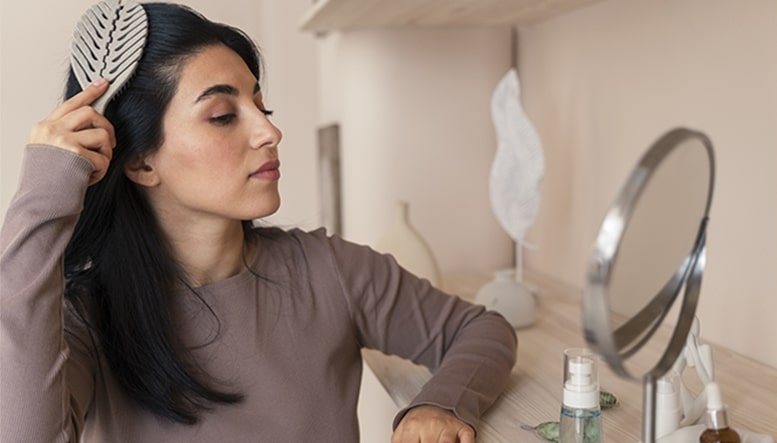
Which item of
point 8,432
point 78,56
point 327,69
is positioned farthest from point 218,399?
point 327,69

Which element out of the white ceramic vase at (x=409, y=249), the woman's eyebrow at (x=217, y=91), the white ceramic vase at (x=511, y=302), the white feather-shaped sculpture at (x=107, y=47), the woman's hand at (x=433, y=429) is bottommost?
the white ceramic vase at (x=511, y=302)

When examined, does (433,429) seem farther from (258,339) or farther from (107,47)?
(107,47)

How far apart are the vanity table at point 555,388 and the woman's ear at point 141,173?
0.42m

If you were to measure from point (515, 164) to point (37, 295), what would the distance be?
91cm

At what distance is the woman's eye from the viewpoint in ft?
3.12

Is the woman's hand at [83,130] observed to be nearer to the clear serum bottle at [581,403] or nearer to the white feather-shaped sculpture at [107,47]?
the white feather-shaped sculpture at [107,47]

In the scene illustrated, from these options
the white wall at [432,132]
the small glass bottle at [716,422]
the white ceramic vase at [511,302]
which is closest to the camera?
the small glass bottle at [716,422]

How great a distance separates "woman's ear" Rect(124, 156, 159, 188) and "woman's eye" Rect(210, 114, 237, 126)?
0.31ft

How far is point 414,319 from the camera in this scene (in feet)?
3.67

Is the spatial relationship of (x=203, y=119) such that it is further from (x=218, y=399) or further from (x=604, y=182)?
(x=604, y=182)

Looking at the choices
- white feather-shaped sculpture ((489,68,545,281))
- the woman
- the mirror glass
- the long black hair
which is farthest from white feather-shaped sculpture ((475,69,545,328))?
the mirror glass

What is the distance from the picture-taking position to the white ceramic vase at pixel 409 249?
1476mm

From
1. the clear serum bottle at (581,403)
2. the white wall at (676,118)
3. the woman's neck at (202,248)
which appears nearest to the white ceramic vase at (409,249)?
the white wall at (676,118)

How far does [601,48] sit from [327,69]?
733mm
